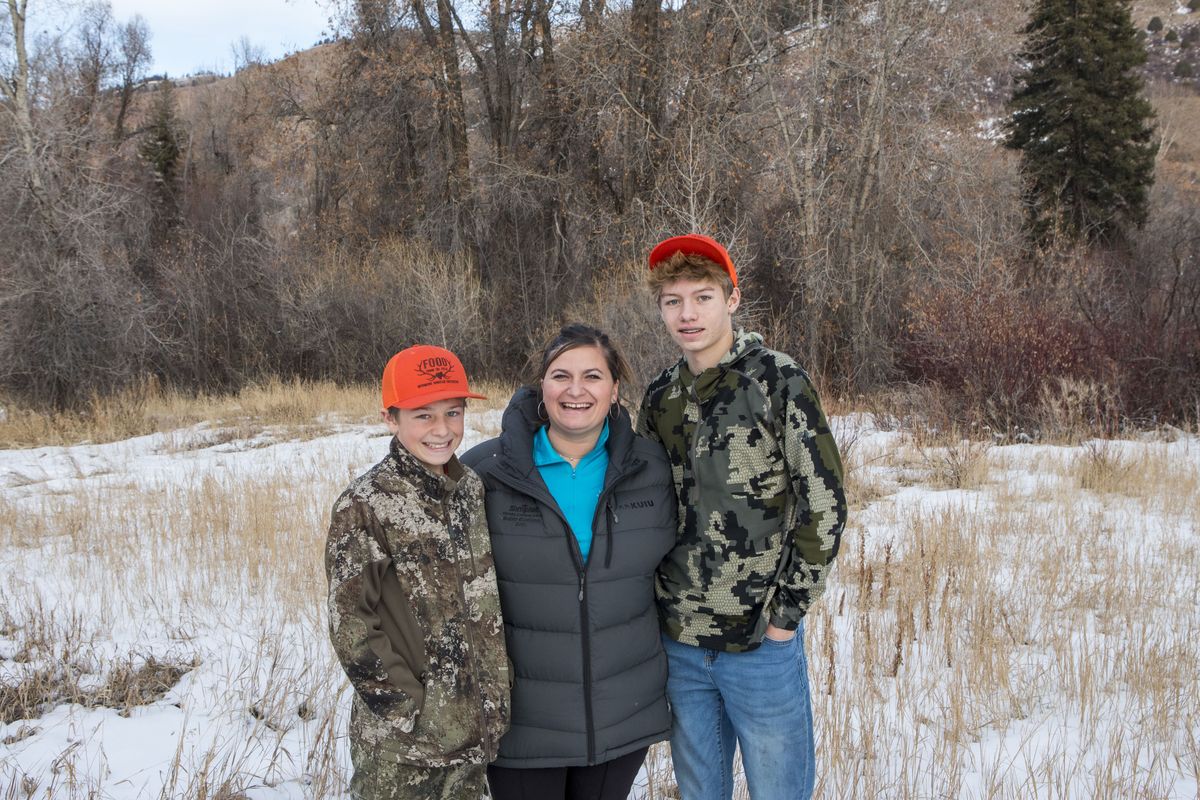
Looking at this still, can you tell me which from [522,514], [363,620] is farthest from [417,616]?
[522,514]

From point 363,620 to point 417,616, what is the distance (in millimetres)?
170

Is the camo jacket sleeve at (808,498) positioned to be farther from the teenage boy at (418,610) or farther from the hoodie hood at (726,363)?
the teenage boy at (418,610)

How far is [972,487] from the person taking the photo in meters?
7.43

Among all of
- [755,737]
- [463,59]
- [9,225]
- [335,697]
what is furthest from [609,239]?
[755,737]

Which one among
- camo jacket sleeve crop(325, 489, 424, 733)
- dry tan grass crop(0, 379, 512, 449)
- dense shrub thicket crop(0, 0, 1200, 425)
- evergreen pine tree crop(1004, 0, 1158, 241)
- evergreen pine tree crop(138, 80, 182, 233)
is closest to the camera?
camo jacket sleeve crop(325, 489, 424, 733)

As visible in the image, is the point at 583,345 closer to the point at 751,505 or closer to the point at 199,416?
the point at 751,505

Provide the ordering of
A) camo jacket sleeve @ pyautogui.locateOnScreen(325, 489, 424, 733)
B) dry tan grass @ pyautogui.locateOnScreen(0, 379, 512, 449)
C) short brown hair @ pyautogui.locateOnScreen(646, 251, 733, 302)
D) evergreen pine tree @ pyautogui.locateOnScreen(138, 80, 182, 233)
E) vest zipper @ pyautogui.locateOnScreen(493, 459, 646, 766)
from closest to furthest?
camo jacket sleeve @ pyautogui.locateOnScreen(325, 489, 424, 733) → vest zipper @ pyautogui.locateOnScreen(493, 459, 646, 766) → short brown hair @ pyautogui.locateOnScreen(646, 251, 733, 302) → dry tan grass @ pyautogui.locateOnScreen(0, 379, 512, 449) → evergreen pine tree @ pyautogui.locateOnScreen(138, 80, 182, 233)

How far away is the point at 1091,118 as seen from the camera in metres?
25.5

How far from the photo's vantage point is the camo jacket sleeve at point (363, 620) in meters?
1.97

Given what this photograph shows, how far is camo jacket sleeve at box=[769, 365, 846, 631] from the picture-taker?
2178mm

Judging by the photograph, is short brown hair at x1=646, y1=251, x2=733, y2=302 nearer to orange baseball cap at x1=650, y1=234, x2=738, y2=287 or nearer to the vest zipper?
orange baseball cap at x1=650, y1=234, x2=738, y2=287

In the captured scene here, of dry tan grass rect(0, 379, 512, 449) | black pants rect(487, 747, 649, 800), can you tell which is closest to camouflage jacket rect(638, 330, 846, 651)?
black pants rect(487, 747, 649, 800)

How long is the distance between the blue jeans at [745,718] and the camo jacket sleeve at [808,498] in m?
0.16

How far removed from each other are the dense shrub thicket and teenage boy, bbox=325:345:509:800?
9.48m
